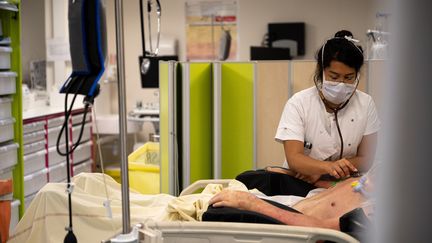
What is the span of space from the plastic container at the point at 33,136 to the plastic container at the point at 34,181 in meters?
0.25

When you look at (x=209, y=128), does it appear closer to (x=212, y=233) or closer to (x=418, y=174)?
(x=212, y=233)

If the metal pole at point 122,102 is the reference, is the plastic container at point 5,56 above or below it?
above

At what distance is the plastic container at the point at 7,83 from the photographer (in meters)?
2.98

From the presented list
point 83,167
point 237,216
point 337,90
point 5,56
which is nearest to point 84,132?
point 83,167

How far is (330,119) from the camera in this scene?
2131mm

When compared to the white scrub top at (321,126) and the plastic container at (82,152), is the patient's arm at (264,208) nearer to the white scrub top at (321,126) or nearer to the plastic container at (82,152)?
the white scrub top at (321,126)

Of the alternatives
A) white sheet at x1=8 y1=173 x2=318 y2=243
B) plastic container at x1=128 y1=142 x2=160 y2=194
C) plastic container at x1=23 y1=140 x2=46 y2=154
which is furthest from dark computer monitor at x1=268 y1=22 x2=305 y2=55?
white sheet at x1=8 y1=173 x2=318 y2=243

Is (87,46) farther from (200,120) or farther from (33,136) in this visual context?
(33,136)

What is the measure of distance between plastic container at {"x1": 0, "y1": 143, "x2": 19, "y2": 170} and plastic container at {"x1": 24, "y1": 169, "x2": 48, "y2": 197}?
1.77 feet

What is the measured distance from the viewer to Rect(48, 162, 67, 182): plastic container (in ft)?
13.3

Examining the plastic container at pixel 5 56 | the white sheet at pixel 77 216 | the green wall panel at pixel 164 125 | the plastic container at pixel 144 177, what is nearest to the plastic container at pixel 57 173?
the plastic container at pixel 5 56

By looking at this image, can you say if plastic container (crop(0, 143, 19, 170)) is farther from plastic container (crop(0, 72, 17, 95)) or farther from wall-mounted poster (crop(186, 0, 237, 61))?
wall-mounted poster (crop(186, 0, 237, 61))

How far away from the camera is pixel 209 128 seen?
2953 millimetres

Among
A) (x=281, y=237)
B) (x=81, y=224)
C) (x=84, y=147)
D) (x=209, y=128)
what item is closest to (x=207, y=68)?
(x=209, y=128)
